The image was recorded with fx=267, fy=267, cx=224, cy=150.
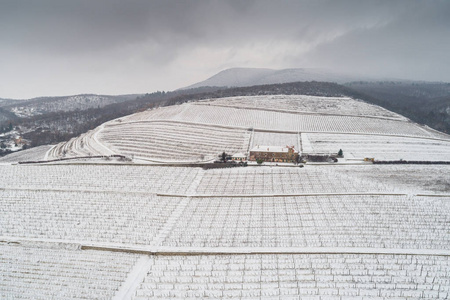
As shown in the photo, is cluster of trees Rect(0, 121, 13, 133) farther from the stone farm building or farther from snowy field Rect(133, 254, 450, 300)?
snowy field Rect(133, 254, 450, 300)

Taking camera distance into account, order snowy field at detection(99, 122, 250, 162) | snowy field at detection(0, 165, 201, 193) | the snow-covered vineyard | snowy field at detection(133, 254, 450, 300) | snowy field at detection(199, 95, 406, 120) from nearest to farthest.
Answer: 1. snowy field at detection(133, 254, 450, 300)
2. the snow-covered vineyard
3. snowy field at detection(0, 165, 201, 193)
4. snowy field at detection(99, 122, 250, 162)
5. snowy field at detection(199, 95, 406, 120)

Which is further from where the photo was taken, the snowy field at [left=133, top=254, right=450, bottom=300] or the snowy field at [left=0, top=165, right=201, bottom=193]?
the snowy field at [left=0, top=165, right=201, bottom=193]

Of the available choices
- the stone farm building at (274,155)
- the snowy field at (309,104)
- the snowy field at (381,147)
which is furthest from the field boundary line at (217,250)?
the snowy field at (309,104)

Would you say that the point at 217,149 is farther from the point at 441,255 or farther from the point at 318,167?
the point at 441,255

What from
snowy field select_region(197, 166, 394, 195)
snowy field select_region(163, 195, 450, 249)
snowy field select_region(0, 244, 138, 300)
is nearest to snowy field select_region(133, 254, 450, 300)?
snowy field select_region(163, 195, 450, 249)

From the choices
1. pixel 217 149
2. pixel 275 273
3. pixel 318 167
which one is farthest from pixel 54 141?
pixel 275 273

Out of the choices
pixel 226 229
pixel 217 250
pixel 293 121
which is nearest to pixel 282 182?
pixel 226 229

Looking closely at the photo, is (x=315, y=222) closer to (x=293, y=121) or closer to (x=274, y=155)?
(x=274, y=155)

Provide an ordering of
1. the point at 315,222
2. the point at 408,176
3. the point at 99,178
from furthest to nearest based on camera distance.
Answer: the point at 408,176 → the point at 99,178 → the point at 315,222
